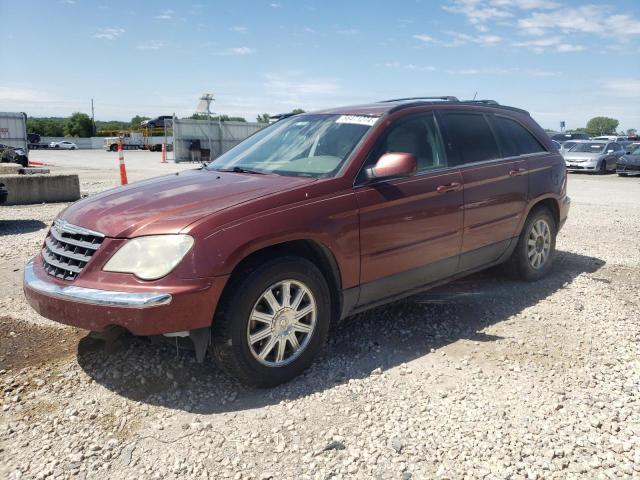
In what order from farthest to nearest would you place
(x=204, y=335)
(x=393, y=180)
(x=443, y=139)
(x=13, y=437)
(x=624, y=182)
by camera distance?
1. (x=624, y=182)
2. (x=443, y=139)
3. (x=393, y=180)
4. (x=204, y=335)
5. (x=13, y=437)

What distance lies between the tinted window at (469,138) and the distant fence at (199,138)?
76.5ft

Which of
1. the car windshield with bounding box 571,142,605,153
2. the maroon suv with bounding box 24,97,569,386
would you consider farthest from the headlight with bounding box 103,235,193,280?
the car windshield with bounding box 571,142,605,153

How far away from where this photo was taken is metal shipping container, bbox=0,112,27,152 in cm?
2030

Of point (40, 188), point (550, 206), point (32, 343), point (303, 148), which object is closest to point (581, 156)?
point (550, 206)

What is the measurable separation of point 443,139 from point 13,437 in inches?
142

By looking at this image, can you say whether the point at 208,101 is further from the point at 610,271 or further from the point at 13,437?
the point at 13,437

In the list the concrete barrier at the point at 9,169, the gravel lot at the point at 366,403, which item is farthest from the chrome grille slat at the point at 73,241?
the concrete barrier at the point at 9,169

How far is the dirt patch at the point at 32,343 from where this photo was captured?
368cm

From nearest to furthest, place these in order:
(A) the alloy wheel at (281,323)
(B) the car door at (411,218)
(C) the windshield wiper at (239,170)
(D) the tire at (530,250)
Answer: (A) the alloy wheel at (281,323)
(B) the car door at (411,218)
(C) the windshield wiper at (239,170)
(D) the tire at (530,250)

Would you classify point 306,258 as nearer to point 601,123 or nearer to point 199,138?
point 199,138

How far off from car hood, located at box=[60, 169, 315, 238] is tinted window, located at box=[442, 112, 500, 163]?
1.56 m

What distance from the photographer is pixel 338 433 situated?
9.48 feet

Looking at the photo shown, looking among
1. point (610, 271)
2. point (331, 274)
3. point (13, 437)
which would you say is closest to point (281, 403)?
point (331, 274)

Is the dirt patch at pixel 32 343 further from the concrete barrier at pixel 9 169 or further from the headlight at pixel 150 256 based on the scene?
the concrete barrier at pixel 9 169
